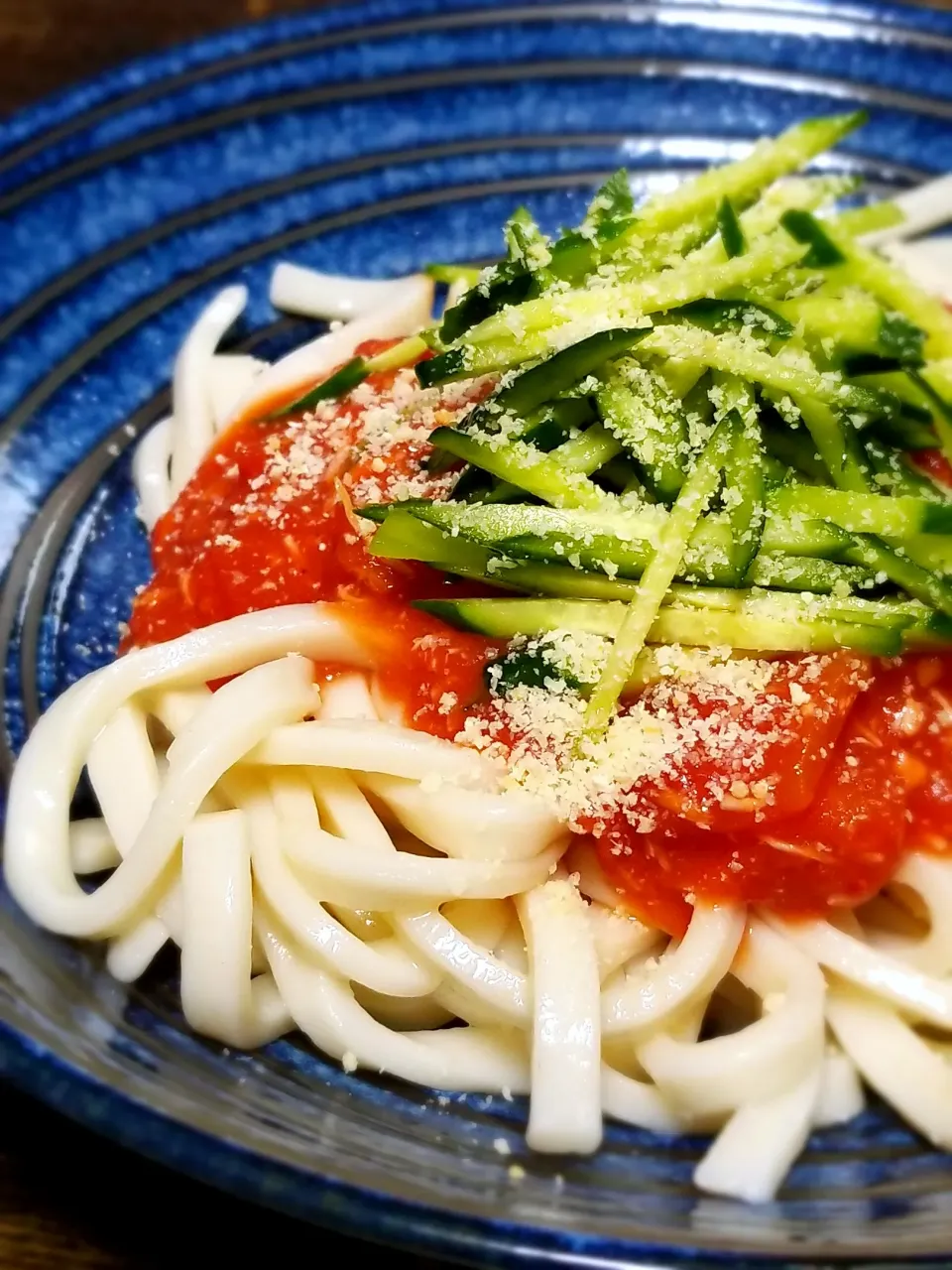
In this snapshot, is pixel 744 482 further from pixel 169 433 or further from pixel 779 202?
pixel 169 433

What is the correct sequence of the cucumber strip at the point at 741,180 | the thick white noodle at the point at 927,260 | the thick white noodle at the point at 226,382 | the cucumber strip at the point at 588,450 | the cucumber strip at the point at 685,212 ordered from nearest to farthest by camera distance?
the cucumber strip at the point at 588,450, the cucumber strip at the point at 685,212, the cucumber strip at the point at 741,180, the thick white noodle at the point at 226,382, the thick white noodle at the point at 927,260

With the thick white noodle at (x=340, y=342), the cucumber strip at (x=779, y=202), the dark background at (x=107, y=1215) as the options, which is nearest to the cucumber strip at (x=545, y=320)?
the cucumber strip at (x=779, y=202)

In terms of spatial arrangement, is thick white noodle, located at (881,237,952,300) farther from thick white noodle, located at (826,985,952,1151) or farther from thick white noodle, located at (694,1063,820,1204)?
thick white noodle, located at (694,1063,820,1204)

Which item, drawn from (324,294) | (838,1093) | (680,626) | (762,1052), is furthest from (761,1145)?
(324,294)

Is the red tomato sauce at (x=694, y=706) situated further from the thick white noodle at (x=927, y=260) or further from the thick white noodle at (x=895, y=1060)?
the thick white noodle at (x=927, y=260)

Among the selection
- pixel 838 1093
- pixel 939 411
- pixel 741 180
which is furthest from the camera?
pixel 741 180
